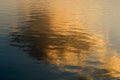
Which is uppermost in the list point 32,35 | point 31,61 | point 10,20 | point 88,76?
point 10,20

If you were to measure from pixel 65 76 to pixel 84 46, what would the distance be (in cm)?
1127

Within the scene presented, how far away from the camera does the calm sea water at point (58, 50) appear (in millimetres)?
27373

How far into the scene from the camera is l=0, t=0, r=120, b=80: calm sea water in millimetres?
27373

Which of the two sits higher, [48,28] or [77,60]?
[48,28]

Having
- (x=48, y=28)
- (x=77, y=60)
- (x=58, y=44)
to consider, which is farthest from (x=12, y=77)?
(x=48, y=28)

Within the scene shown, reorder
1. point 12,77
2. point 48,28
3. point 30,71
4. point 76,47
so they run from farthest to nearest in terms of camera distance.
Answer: point 48,28 → point 76,47 → point 30,71 → point 12,77

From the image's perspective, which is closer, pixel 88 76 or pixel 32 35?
pixel 88 76

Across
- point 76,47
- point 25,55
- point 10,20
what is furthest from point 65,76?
point 10,20

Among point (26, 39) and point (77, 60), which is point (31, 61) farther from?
point (26, 39)

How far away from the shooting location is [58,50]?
114ft

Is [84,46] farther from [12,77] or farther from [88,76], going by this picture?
[12,77]

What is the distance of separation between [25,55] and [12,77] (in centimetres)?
661

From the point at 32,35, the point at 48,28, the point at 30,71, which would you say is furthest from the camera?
the point at 48,28

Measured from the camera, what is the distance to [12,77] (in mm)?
25719
